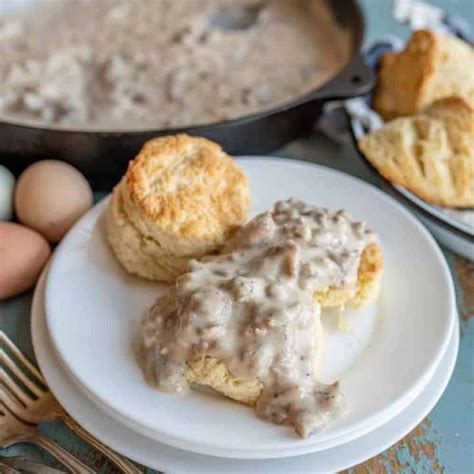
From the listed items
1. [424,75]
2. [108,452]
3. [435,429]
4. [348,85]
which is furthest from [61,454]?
[424,75]

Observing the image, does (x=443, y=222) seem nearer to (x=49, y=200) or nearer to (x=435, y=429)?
(x=435, y=429)

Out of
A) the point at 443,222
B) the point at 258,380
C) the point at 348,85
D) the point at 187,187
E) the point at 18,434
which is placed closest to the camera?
the point at 258,380

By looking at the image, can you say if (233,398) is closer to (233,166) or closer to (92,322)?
(92,322)

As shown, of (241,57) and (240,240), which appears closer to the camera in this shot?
(240,240)

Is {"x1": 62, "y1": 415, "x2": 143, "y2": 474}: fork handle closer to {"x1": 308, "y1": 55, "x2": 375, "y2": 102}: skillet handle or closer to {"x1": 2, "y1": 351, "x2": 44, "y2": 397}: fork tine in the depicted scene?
{"x1": 2, "y1": 351, "x2": 44, "y2": 397}: fork tine

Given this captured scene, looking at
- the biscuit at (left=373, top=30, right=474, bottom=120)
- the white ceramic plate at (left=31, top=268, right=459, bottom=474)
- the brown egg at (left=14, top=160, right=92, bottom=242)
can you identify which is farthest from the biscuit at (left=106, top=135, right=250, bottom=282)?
the biscuit at (left=373, top=30, right=474, bottom=120)

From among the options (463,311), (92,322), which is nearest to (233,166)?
(92,322)

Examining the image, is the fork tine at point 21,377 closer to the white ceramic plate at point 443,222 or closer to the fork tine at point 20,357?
the fork tine at point 20,357
